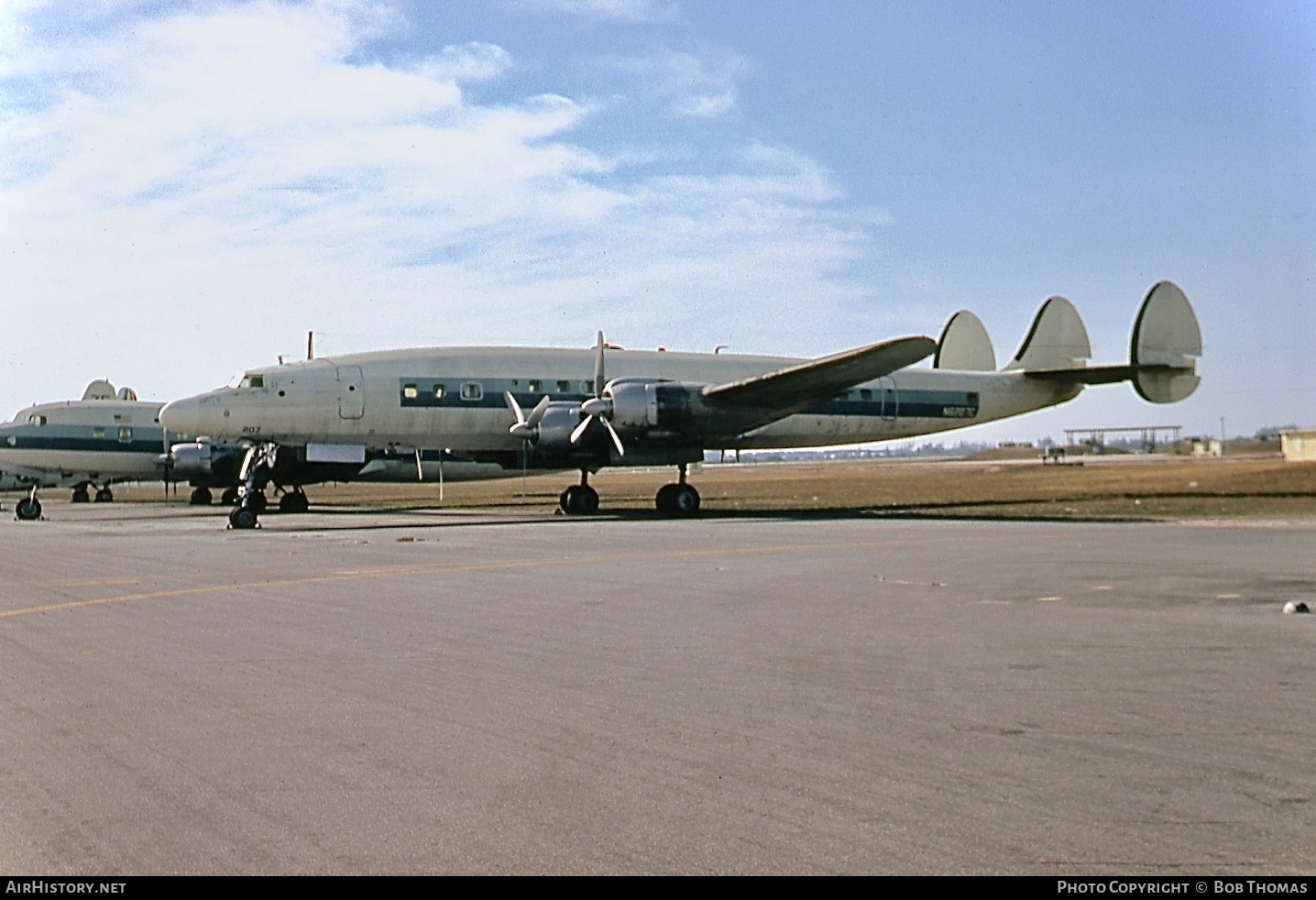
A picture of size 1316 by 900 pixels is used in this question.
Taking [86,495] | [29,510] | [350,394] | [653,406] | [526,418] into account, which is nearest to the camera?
[653,406]

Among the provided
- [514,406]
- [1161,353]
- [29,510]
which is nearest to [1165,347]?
[1161,353]

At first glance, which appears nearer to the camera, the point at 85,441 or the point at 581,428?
the point at 581,428

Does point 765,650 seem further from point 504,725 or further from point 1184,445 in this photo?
point 1184,445

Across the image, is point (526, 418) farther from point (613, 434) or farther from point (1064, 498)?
point (1064, 498)

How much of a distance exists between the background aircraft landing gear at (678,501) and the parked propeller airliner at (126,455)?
12.8 metres

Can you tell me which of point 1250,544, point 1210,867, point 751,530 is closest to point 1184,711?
point 1210,867

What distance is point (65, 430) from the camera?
155 feet

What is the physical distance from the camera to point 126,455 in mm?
48031

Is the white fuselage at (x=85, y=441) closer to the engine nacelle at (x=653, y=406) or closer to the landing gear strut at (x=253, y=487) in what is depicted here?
the landing gear strut at (x=253, y=487)

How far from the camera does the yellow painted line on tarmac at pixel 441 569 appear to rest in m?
12.9

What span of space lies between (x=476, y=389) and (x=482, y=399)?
1.02 ft

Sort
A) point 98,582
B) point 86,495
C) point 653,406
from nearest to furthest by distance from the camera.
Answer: point 98,582 < point 653,406 < point 86,495

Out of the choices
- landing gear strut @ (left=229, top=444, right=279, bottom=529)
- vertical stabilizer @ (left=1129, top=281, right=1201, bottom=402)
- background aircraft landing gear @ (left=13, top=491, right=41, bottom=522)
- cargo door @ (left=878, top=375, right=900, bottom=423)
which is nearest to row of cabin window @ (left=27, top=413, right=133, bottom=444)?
background aircraft landing gear @ (left=13, top=491, right=41, bottom=522)
